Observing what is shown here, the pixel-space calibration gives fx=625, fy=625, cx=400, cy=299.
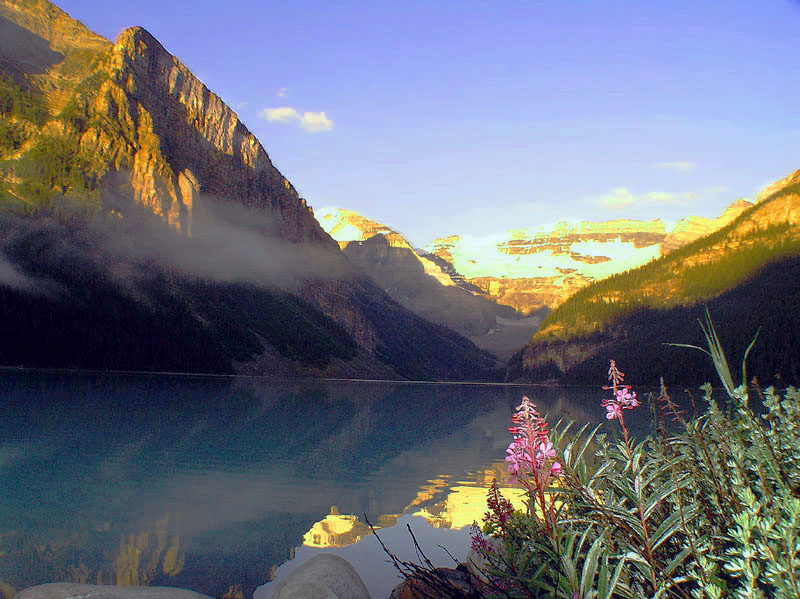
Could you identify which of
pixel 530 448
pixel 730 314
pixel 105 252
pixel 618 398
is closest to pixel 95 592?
pixel 530 448

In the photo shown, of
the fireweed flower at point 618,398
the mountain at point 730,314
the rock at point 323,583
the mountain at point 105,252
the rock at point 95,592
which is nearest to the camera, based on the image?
the fireweed flower at point 618,398

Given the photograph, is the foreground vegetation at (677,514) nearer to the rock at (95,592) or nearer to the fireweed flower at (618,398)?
the fireweed flower at (618,398)

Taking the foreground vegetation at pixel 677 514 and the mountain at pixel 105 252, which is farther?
the mountain at pixel 105 252

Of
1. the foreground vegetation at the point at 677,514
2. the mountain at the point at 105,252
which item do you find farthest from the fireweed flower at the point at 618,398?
the mountain at the point at 105,252

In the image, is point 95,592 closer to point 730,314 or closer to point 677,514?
point 677,514

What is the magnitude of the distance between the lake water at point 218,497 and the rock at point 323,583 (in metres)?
1.83

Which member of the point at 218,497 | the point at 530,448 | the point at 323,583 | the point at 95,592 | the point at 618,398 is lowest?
the point at 218,497

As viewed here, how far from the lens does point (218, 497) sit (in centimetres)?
2012

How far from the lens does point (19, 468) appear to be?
928 inches

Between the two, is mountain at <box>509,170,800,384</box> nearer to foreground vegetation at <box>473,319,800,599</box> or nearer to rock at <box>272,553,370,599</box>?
rock at <box>272,553,370,599</box>

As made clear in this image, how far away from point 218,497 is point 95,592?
37.9 ft

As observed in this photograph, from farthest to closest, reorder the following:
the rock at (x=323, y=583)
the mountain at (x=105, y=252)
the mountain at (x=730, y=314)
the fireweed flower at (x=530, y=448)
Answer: the mountain at (x=105, y=252), the mountain at (x=730, y=314), the rock at (x=323, y=583), the fireweed flower at (x=530, y=448)

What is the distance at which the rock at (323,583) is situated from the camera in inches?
361

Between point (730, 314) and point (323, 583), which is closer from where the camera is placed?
point (323, 583)
